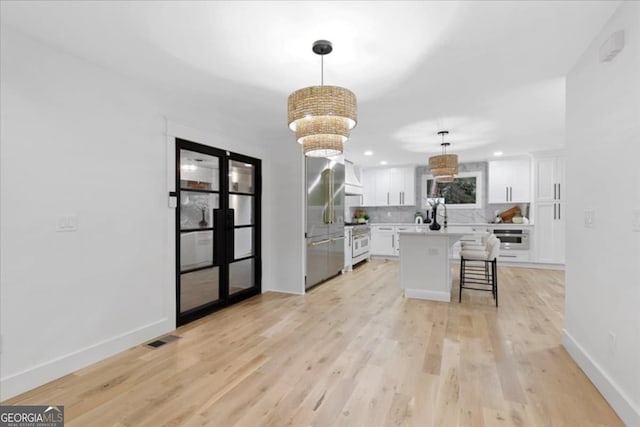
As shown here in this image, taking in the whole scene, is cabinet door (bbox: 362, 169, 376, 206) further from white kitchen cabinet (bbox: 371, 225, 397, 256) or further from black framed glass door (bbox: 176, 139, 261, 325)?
black framed glass door (bbox: 176, 139, 261, 325)

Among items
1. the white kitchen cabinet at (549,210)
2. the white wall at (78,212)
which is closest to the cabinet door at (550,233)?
the white kitchen cabinet at (549,210)

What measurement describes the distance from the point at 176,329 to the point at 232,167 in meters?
→ 2.07

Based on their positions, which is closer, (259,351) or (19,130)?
(19,130)

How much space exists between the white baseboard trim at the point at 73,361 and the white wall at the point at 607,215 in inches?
142

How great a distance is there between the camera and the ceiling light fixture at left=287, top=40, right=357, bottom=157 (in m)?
2.09

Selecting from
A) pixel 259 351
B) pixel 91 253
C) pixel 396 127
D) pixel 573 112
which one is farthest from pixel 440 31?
pixel 91 253

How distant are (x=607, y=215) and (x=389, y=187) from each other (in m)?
6.07

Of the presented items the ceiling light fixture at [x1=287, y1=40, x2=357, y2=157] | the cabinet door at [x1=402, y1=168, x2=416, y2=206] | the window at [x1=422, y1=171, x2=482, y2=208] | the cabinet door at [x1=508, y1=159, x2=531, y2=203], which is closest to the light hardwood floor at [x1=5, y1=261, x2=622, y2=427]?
the ceiling light fixture at [x1=287, y1=40, x2=357, y2=157]

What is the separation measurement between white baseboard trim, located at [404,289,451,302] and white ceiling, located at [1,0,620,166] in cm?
243

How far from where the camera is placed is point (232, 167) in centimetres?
416

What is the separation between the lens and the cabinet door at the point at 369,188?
8242 mm

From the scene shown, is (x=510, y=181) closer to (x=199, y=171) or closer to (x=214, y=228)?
(x=214, y=228)

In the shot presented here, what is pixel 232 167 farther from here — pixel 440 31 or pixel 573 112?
pixel 573 112

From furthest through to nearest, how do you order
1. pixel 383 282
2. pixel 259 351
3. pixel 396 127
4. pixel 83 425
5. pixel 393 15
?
pixel 383 282
pixel 396 127
pixel 259 351
pixel 393 15
pixel 83 425
